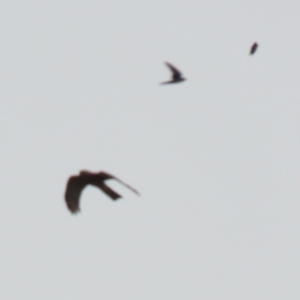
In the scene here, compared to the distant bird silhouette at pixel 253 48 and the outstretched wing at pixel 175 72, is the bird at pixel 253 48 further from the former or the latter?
the outstretched wing at pixel 175 72

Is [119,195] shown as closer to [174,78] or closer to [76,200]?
[76,200]

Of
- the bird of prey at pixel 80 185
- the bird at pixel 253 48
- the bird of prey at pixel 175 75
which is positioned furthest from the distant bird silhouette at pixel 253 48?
the bird of prey at pixel 80 185

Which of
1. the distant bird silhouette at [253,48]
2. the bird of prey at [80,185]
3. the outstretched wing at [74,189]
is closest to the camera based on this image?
the bird of prey at [80,185]

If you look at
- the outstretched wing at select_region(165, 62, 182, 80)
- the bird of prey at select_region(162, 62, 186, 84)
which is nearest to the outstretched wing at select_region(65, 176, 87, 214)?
the bird of prey at select_region(162, 62, 186, 84)

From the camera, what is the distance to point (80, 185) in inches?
364

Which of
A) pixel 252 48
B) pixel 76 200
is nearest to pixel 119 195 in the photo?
pixel 76 200

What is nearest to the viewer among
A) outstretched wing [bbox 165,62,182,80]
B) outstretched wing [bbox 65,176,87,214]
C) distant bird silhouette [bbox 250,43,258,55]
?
outstretched wing [bbox 65,176,87,214]

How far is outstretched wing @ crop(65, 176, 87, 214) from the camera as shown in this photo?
899 cm

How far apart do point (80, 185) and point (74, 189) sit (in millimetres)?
110

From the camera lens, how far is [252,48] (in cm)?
1271

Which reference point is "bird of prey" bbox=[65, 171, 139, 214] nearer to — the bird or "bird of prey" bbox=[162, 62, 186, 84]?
the bird

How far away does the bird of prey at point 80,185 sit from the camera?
28.8 feet

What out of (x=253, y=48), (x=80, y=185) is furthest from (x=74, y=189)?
(x=253, y=48)

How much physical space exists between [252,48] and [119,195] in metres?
5.65
